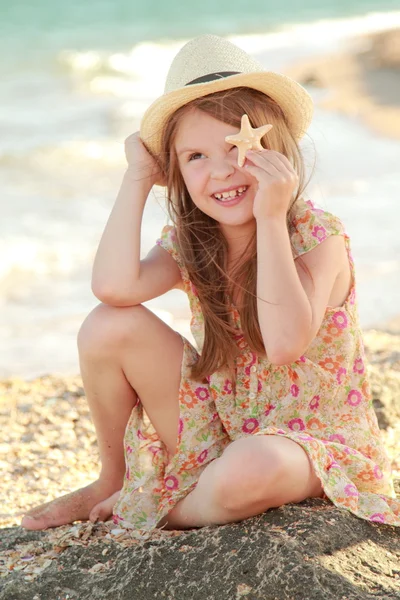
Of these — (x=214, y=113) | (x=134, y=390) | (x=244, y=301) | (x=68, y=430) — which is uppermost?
(x=214, y=113)

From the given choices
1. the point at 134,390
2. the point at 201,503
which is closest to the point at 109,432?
the point at 134,390

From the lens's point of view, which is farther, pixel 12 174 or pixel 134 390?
pixel 12 174

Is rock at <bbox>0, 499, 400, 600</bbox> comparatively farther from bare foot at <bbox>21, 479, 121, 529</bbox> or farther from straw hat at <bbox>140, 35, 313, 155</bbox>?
straw hat at <bbox>140, 35, 313, 155</bbox>

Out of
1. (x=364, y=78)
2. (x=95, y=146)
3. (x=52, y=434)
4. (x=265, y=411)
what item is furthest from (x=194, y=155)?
(x=364, y=78)

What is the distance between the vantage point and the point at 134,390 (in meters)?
3.08

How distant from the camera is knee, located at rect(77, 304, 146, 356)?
2.95 metres

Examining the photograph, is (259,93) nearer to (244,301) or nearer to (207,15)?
(244,301)

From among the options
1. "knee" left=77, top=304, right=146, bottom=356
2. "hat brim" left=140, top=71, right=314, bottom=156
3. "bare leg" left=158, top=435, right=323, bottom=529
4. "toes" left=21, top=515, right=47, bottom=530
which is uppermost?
"hat brim" left=140, top=71, right=314, bottom=156

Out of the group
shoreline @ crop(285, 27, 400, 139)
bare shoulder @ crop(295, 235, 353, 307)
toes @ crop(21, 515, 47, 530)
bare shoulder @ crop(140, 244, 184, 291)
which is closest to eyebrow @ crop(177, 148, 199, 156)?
bare shoulder @ crop(140, 244, 184, 291)

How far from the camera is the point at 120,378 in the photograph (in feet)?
9.91

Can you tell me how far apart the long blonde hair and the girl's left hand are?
0.18 metres

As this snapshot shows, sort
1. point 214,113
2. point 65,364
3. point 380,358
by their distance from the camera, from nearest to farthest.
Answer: point 214,113 < point 380,358 < point 65,364

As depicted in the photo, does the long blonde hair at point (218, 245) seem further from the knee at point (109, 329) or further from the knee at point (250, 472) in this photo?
the knee at point (250, 472)

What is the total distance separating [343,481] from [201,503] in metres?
0.43
